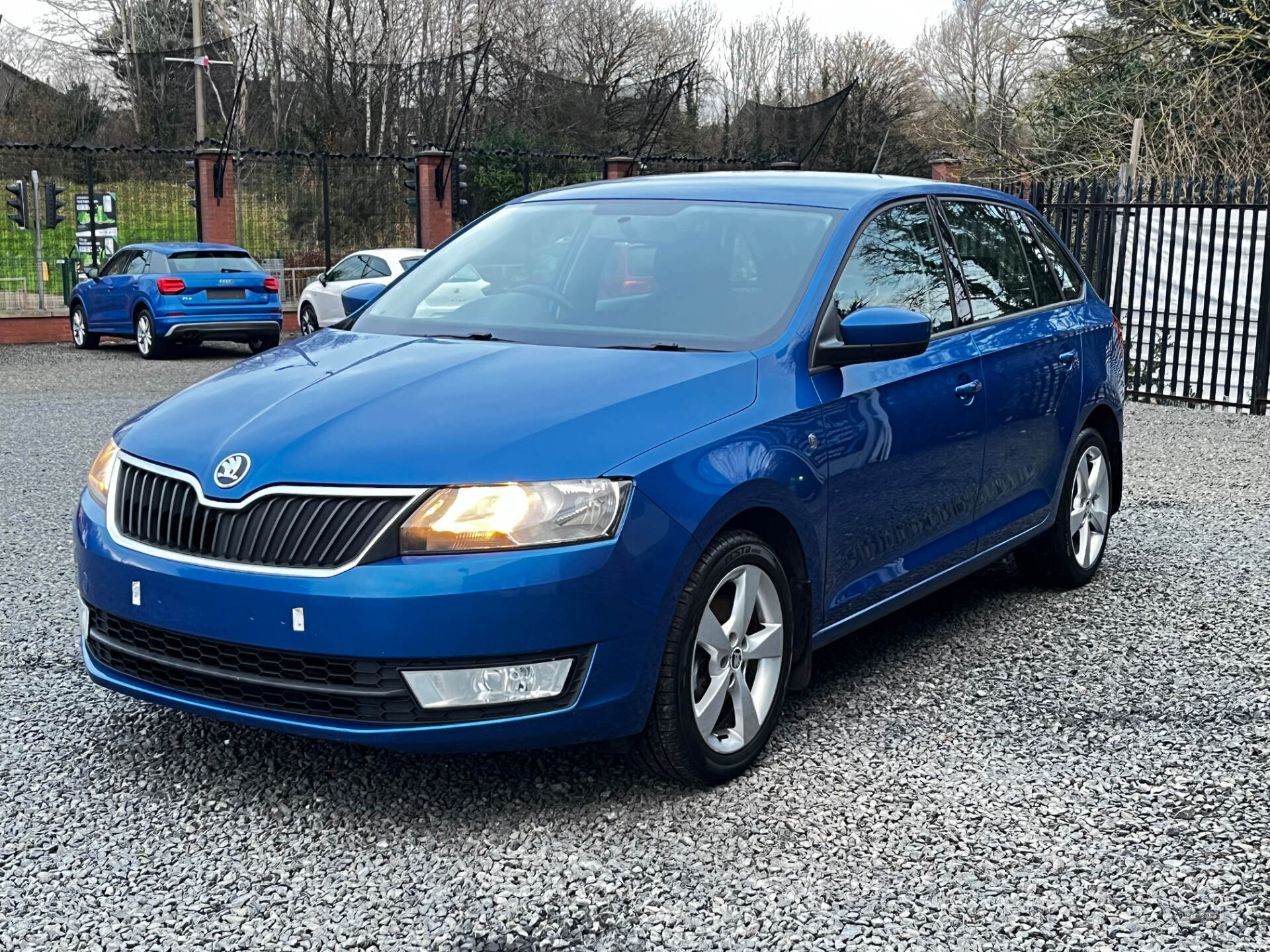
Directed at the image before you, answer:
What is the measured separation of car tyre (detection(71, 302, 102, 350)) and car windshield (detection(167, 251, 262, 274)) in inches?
104

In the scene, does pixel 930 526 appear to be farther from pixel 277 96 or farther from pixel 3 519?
pixel 277 96

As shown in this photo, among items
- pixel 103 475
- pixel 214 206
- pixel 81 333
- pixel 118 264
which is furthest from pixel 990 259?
pixel 214 206

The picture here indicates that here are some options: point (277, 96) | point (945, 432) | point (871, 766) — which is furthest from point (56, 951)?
point (277, 96)

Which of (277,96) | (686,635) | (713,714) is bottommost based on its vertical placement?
(713,714)

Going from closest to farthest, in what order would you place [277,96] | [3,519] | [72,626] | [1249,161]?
[72,626] < [3,519] < [1249,161] < [277,96]

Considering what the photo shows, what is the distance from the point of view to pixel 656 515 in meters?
3.41

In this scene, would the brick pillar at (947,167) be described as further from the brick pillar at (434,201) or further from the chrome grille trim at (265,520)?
the chrome grille trim at (265,520)

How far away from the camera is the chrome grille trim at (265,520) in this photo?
10.7ft

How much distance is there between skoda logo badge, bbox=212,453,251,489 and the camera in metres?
3.40

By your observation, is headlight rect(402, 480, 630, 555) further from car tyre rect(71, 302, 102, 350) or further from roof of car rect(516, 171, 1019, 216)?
car tyre rect(71, 302, 102, 350)

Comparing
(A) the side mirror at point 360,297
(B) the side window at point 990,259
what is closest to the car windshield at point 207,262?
(A) the side mirror at point 360,297

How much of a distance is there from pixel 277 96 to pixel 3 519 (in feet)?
119

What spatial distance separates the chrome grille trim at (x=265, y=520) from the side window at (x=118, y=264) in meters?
18.2

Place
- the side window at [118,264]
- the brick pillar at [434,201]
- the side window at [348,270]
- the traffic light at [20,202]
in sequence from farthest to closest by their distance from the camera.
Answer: the brick pillar at [434,201] → the traffic light at [20,202] → the side window at [348,270] → the side window at [118,264]
